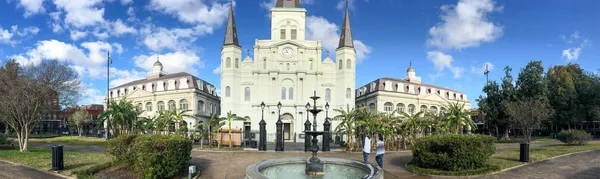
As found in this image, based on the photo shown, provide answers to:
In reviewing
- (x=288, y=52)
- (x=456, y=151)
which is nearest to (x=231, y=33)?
(x=288, y=52)

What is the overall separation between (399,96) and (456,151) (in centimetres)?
3906

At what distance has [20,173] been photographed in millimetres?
12383

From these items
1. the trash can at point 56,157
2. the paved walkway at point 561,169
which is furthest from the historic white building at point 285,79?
the trash can at point 56,157

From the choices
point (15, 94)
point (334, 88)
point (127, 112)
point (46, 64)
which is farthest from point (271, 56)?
point (15, 94)

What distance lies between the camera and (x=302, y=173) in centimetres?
1238

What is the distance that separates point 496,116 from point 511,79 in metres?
4.78

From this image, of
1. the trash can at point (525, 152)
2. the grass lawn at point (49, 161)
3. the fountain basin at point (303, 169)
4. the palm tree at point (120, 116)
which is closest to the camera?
the fountain basin at point (303, 169)

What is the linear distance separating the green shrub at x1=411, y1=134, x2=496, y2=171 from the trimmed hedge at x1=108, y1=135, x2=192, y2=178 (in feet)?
30.2

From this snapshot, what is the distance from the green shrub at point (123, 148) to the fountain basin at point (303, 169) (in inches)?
169

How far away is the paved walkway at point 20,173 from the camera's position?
11922 millimetres

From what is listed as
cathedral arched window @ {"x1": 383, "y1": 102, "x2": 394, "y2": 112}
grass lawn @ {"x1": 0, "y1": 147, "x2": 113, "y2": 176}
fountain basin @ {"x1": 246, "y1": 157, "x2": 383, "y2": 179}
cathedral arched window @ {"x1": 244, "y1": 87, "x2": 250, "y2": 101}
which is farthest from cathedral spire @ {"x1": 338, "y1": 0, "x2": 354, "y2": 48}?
grass lawn @ {"x1": 0, "y1": 147, "x2": 113, "y2": 176}

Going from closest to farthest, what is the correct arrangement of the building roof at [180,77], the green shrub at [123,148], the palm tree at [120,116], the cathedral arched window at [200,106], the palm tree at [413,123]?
the green shrub at [123,148]
the palm tree at [413,123]
the palm tree at [120,116]
the building roof at [180,77]
the cathedral arched window at [200,106]

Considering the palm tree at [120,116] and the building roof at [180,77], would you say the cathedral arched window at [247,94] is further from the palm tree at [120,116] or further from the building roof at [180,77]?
the palm tree at [120,116]

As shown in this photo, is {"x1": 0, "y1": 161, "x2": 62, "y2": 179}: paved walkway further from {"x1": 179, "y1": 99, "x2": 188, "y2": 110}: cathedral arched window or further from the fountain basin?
{"x1": 179, "y1": 99, "x2": 188, "y2": 110}: cathedral arched window
